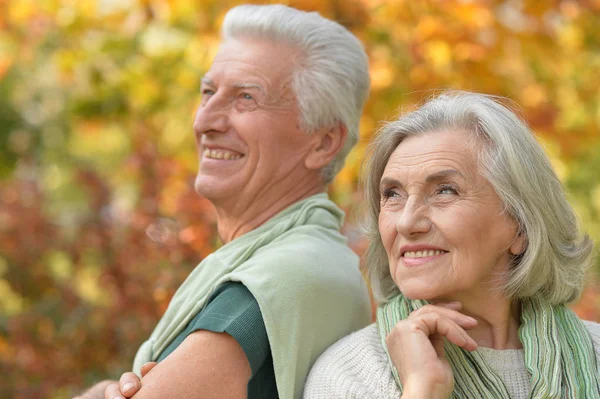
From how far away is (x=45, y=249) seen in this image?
591 cm

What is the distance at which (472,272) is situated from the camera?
2186 mm

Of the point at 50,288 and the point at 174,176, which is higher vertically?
the point at 174,176

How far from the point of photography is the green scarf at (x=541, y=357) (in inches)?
84.9

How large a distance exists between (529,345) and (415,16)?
2892 millimetres

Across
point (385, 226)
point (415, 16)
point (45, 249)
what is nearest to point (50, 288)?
point (45, 249)

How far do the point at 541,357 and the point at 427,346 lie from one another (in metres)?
0.35

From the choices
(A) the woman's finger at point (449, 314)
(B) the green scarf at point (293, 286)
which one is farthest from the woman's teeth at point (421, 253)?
(B) the green scarf at point (293, 286)

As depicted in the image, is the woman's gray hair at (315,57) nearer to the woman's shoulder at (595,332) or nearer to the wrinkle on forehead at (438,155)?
the wrinkle on forehead at (438,155)

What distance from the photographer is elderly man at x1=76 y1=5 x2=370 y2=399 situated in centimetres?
246

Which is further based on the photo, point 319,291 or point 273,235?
point 273,235

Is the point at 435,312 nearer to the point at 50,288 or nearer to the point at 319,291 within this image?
the point at 319,291

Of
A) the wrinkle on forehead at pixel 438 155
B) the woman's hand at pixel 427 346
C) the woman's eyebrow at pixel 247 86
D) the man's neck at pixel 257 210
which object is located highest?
the woman's eyebrow at pixel 247 86

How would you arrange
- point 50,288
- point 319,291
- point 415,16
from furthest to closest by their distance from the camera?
point 50,288 → point 415,16 → point 319,291

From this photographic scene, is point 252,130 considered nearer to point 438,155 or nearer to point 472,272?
point 438,155
